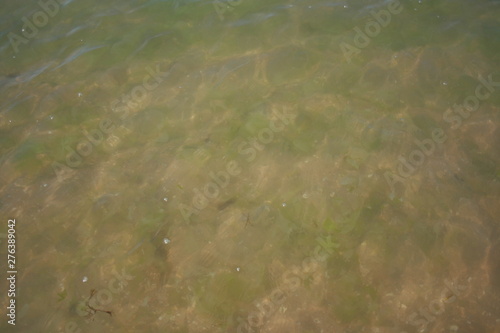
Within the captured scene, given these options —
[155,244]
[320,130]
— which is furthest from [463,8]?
[155,244]

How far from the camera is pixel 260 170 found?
4465 mm

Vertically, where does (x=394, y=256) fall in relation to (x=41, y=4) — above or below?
below

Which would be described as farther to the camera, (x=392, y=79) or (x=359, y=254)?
(x=392, y=79)

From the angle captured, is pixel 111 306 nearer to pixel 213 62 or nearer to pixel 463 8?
pixel 213 62

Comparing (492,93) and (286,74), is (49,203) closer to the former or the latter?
(286,74)

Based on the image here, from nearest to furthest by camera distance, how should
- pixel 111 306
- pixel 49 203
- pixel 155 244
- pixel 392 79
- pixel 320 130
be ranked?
pixel 111 306
pixel 155 244
pixel 49 203
pixel 320 130
pixel 392 79

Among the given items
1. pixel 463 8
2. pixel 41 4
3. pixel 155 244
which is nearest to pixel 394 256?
pixel 155 244

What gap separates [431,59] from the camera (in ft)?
17.5

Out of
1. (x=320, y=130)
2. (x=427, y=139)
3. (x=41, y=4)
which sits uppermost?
(x=41, y=4)

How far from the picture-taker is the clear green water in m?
3.54

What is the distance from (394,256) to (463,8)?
16.6ft

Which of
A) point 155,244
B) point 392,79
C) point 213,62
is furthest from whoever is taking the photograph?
point 213,62

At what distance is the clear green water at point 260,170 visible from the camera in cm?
354

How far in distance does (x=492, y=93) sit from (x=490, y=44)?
3.77 ft
